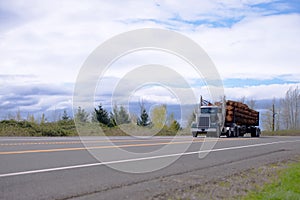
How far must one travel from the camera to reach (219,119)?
35125 mm

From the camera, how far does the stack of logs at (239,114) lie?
36844 mm

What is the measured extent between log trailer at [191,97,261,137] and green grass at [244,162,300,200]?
23.2 meters

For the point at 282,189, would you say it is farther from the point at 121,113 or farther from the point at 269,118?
the point at 269,118

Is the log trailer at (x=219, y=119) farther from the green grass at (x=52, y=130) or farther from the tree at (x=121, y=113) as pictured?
the tree at (x=121, y=113)

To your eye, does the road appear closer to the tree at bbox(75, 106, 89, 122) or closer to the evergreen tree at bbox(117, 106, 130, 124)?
the tree at bbox(75, 106, 89, 122)

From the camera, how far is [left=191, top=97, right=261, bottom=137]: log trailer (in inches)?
1359

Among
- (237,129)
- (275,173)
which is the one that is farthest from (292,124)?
(275,173)

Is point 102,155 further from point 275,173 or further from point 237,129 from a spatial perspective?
point 237,129

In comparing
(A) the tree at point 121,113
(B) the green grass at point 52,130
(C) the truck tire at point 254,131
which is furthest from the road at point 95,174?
(C) the truck tire at point 254,131

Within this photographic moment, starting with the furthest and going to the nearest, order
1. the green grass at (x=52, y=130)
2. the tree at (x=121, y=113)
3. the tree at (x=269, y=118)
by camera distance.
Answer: the tree at (x=269, y=118), the green grass at (x=52, y=130), the tree at (x=121, y=113)

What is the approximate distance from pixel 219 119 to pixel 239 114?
185 inches

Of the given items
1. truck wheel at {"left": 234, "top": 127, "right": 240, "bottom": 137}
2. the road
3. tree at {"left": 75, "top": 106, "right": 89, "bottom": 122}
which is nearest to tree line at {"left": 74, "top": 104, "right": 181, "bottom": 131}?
tree at {"left": 75, "top": 106, "right": 89, "bottom": 122}

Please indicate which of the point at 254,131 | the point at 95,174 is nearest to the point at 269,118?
the point at 254,131

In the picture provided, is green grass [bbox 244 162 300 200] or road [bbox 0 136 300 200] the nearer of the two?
road [bbox 0 136 300 200]
